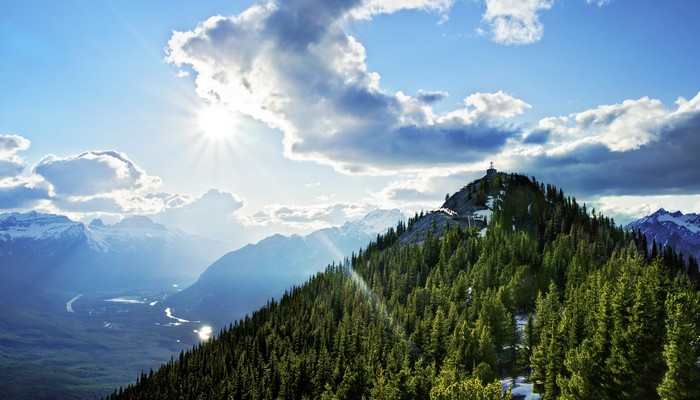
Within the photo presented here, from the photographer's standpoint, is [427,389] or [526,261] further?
[526,261]

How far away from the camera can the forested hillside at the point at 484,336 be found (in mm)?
73938

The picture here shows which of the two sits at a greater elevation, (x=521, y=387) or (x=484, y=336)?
(x=484, y=336)

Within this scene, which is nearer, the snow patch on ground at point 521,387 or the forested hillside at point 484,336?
the forested hillside at point 484,336

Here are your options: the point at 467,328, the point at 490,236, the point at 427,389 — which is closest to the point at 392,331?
the point at 467,328

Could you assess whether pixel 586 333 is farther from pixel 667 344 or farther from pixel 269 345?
pixel 269 345

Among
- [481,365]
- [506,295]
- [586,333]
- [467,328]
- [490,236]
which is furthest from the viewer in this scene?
[490,236]

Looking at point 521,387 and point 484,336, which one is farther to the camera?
point 484,336

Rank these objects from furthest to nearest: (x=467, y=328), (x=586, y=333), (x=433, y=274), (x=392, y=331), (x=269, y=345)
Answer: (x=433, y=274) → (x=269, y=345) → (x=392, y=331) → (x=467, y=328) → (x=586, y=333)

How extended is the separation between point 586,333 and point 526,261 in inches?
3497

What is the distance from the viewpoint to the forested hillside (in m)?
73.9

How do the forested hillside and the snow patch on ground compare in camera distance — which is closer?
the forested hillside

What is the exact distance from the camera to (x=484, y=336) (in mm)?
103438

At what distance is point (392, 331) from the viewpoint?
465 ft

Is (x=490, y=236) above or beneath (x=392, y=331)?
above
